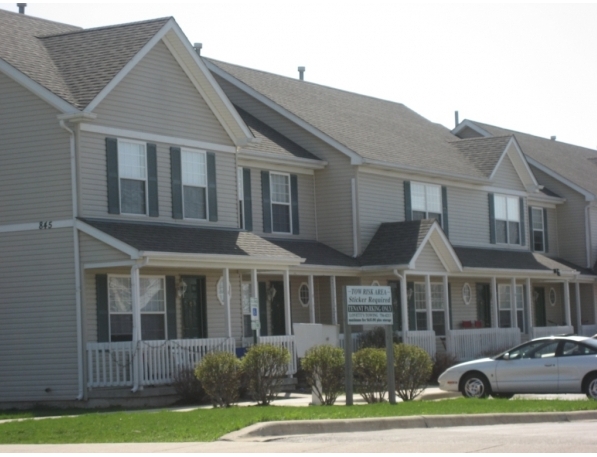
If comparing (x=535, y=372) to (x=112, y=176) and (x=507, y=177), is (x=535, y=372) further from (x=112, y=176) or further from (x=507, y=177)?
(x=507, y=177)

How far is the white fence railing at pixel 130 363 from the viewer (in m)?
24.0

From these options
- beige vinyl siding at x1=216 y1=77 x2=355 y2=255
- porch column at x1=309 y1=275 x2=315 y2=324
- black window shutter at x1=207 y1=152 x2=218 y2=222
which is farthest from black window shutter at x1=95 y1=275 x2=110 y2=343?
beige vinyl siding at x1=216 y1=77 x2=355 y2=255

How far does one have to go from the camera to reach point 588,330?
45.2 meters

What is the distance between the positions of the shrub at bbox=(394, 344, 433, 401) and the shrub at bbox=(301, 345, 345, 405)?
1309 mm

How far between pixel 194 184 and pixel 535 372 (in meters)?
9.66

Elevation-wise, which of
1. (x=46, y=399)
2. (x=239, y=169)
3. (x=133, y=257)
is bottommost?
(x=46, y=399)

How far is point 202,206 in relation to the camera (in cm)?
2814

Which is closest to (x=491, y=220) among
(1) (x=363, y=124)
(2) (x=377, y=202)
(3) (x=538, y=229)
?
(3) (x=538, y=229)

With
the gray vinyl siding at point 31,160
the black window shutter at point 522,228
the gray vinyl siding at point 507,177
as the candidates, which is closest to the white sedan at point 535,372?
the gray vinyl siding at point 31,160

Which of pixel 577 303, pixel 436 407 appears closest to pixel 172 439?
pixel 436 407

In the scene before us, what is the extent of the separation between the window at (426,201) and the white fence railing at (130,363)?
13.5 m

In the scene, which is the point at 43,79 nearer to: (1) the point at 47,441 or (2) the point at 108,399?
(2) the point at 108,399

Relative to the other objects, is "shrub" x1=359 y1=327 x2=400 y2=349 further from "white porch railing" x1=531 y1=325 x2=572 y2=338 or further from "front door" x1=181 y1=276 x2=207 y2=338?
"white porch railing" x1=531 y1=325 x2=572 y2=338

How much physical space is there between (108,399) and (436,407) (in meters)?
7.54
